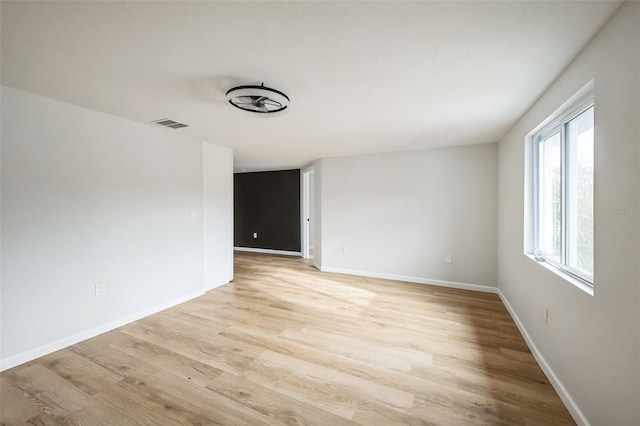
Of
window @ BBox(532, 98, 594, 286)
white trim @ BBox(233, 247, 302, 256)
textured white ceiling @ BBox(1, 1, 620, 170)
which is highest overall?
textured white ceiling @ BBox(1, 1, 620, 170)

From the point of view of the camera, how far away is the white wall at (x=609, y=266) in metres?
1.11

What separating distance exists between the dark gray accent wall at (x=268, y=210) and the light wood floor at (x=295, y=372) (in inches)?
137

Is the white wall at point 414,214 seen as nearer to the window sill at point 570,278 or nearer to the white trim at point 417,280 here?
the white trim at point 417,280

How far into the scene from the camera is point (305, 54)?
1.56 m

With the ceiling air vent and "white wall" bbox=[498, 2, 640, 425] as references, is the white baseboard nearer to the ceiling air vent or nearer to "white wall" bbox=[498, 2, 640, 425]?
"white wall" bbox=[498, 2, 640, 425]

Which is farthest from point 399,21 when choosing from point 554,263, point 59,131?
point 59,131

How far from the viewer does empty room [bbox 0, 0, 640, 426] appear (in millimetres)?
1264

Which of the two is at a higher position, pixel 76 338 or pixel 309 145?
pixel 309 145

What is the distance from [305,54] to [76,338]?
3.15 metres

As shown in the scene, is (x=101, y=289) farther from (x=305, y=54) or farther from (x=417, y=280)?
(x=417, y=280)

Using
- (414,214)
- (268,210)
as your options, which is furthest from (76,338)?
(268,210)

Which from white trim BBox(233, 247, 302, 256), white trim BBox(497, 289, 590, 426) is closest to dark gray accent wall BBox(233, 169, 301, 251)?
white trim BBox(233, 247, 302, 256)

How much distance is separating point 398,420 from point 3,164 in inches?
132

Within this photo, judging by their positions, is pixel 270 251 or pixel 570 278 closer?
pixel 570 278
